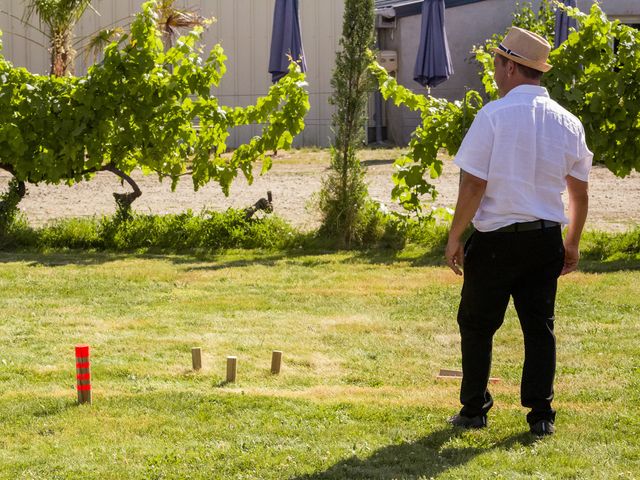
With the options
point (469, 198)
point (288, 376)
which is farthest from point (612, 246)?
point (469, 198)

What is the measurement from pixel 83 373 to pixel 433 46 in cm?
1636

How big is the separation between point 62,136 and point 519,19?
10.6 m

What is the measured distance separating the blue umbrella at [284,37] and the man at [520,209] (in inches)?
625

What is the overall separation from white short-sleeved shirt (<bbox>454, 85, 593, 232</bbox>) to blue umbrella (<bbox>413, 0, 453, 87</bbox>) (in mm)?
16288

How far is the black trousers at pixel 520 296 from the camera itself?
4770 millimetres

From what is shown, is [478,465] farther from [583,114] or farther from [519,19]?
[519,19]

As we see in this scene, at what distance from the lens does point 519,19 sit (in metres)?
19.1

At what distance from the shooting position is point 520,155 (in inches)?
185

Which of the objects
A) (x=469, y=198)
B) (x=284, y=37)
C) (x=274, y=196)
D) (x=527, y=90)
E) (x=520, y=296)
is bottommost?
(x=274, y=196)

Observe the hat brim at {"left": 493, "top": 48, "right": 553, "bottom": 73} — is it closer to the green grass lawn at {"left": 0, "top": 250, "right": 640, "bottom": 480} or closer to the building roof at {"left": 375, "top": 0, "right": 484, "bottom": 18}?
the green grass lawn at {"left": 0, "top": 250, "right": 640, "bottom": 480}

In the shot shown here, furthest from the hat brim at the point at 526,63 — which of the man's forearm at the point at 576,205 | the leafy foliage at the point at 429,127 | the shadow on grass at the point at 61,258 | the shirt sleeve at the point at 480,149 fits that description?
the shadow on grass at the point at 61,258

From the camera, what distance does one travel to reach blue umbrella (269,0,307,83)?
67.2ft

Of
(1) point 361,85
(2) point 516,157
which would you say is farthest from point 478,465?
(1) point 361,85

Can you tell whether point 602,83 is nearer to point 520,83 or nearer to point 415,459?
point 520,83
